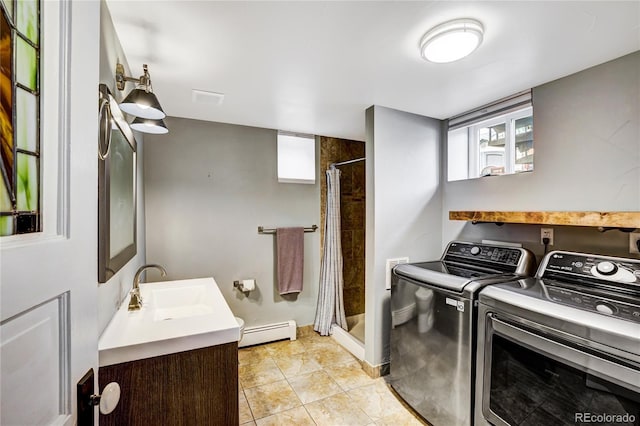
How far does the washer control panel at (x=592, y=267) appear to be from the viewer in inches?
54.1

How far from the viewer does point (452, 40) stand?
4.41ft

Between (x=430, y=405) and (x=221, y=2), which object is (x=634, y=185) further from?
(x=221, y=2)

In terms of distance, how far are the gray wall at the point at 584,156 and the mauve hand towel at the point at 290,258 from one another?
1.79 metres

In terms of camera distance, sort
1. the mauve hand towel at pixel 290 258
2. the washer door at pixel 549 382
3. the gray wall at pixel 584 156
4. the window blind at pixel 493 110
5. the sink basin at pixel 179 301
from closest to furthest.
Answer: the washer door at pixel 549 382 < the gray wall at pixel 584 156 < the sink basin at pixel 179 301 < the window blind at pixel 493 110 < the mauve hand towel at pixel 290 258

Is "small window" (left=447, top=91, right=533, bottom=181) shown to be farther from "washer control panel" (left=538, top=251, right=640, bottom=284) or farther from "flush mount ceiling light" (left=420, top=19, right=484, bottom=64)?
"flush mount ceiling light" (left=420, top=19, right=484, bottom=64)

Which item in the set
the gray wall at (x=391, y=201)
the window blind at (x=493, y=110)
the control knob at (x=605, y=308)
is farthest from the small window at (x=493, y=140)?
the control knob at (x=605, y=308)

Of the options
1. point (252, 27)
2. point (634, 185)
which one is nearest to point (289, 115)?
point (252, 27)

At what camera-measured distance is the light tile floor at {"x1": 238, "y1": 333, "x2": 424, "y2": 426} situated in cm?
187

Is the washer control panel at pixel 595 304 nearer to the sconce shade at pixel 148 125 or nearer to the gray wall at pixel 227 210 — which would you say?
the sconce shade at pixel 148 125

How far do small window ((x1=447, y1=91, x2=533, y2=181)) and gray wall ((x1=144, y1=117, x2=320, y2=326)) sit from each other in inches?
58.5

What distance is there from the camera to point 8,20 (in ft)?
1.45

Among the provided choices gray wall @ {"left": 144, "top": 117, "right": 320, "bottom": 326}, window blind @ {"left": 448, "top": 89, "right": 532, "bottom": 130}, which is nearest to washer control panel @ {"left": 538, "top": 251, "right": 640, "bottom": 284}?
window blind @ {"left": 448, "top": 89, "right": 532, "bottom": 130}

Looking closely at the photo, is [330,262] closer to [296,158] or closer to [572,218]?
[296,158]

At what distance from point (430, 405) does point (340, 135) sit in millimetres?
2539
